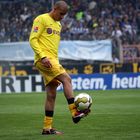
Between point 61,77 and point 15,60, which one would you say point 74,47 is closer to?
point 15,60

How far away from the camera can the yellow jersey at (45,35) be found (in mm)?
11672

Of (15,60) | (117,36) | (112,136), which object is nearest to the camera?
(112,136)

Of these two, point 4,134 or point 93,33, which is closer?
point 4,134

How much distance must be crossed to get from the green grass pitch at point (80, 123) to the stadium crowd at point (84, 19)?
10329 millimetres

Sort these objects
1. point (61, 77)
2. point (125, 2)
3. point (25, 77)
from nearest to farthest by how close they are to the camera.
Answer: point (61, 77) < point (25, 77) < point (125, 2)

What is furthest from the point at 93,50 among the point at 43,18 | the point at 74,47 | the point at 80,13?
the point at 43,18

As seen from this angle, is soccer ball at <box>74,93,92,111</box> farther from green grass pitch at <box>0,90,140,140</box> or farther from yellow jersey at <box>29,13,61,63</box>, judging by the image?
yellow jersey at <box>29,13,61,63</box>

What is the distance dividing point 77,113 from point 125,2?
22.7 m

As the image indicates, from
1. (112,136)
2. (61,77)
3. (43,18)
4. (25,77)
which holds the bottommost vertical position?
(25,77)

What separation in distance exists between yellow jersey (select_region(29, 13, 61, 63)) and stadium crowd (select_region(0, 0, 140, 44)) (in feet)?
59.7

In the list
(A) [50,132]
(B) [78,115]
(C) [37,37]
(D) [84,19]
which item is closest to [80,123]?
(A) [50,132]

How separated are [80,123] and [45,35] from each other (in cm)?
257

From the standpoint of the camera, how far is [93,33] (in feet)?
104

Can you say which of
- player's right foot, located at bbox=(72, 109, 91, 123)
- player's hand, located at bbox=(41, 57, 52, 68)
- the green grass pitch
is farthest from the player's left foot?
player's hand, located at bbox=(41, 57, 52, 68)
